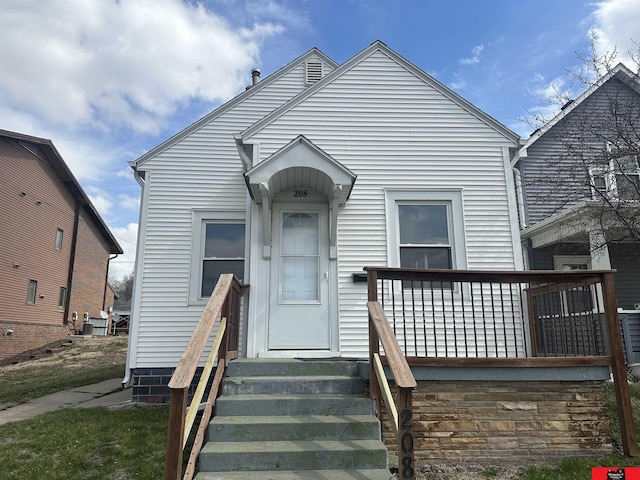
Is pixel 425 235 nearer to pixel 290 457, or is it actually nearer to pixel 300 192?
pixel 300 192

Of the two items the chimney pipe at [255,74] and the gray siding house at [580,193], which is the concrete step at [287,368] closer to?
the gray siding house at [580,193]

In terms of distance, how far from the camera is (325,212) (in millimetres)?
6109

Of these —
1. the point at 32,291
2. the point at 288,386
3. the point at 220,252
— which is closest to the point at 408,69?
the point at 220,252

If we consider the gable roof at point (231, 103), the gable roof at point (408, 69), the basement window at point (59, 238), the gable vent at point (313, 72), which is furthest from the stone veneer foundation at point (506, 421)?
the basement window at point (59, 238)

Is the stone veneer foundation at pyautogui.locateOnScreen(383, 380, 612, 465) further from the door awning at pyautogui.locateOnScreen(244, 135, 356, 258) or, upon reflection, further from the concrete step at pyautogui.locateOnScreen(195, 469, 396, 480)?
the door awning at pyautogui.locateOnScreen(244, 135, 356, 258)

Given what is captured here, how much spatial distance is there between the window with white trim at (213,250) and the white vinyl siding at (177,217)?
0.28 ft

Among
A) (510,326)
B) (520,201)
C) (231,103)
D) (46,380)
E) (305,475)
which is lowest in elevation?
(46,380)

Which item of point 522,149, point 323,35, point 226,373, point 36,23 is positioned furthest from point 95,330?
point 522,149

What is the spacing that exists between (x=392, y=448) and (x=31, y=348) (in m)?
18.4

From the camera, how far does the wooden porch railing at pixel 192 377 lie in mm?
2855

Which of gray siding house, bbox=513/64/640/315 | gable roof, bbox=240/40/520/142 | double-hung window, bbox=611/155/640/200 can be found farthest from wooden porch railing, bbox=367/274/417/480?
gray siding house, bbox=513/64/640/315

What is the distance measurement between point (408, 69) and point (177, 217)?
4.47 metres

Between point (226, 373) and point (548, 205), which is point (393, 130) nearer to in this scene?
point (226, 373)

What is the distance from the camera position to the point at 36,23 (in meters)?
11.2
